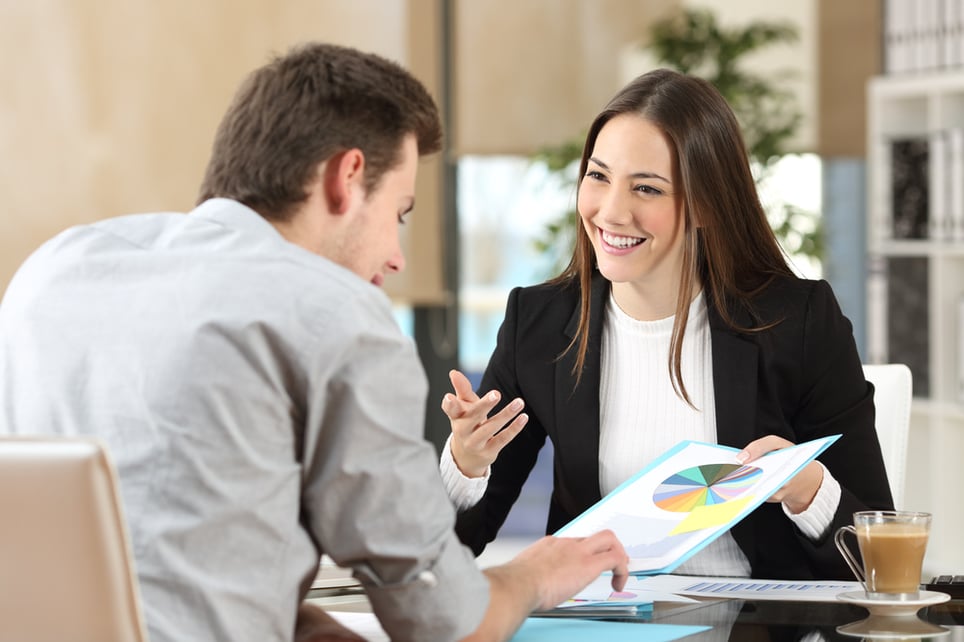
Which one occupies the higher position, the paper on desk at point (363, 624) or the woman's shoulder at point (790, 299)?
the woman's shoulder at point (790, 299)

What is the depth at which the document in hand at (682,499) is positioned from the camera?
1.53 m

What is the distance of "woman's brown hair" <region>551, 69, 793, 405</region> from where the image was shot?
2051 millimetres

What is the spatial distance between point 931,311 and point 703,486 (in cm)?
310

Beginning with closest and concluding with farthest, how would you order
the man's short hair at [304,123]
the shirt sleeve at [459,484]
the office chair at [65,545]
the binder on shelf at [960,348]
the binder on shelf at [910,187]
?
the office chair at [65,545], the man's short hair at [304,123], the shirt sleeve at [459,484], the binder on shelf at [960,348], the binder on shelf at [910,187]

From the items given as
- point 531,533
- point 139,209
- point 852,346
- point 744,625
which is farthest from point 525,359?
point 531,533

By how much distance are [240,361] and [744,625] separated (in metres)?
0.67

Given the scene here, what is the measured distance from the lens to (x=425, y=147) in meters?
1.38

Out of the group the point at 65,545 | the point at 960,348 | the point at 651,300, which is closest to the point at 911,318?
the point at 960,348

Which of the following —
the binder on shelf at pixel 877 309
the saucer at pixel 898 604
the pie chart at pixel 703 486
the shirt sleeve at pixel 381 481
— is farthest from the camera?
the binder on shelf at pixel 877 309

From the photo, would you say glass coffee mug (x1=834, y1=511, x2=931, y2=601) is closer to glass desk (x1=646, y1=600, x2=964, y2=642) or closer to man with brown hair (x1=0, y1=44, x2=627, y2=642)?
glass desk (x1=646, y1=600, x2=964, y2=642)

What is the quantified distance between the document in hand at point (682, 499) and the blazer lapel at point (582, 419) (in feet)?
1.28

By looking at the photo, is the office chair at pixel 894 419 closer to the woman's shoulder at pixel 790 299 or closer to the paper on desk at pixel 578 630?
the woman's shoulder at pixel 790 299

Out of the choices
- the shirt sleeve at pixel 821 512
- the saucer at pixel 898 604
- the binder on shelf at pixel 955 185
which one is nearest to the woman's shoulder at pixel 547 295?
the shirt sleeve at pixel 821 512

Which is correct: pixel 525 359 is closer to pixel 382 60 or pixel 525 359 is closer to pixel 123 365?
pixel 382 60
